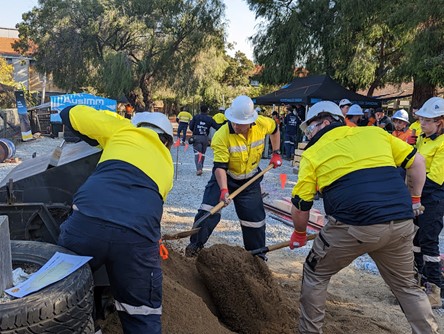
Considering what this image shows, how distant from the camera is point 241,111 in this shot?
455cm

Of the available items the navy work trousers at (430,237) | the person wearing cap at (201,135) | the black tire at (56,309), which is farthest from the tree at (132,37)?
the black tire at (56,309)

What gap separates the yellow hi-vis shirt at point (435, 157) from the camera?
4.18 m

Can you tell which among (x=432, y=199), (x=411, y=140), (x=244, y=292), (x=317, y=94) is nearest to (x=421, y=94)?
(x=317, y=94)

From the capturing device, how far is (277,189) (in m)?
9.68

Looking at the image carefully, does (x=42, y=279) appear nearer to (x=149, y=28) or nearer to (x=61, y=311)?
(x=61, y=311)

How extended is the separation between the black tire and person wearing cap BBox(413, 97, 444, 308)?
3.29 metres

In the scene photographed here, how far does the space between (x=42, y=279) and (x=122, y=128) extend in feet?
3.56

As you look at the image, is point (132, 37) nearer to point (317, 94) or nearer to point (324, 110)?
point (317, 94)

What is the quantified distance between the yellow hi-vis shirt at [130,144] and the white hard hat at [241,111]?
1.79 meters

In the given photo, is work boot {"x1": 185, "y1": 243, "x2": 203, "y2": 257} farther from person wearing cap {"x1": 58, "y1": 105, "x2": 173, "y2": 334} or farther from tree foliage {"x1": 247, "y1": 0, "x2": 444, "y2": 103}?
tree foliage {"x1": 247, "y1": 0, "x2": 444, "y2": 103}

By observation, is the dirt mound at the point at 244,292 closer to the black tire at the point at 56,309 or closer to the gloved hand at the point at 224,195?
the gloved hand at the point at 224,195

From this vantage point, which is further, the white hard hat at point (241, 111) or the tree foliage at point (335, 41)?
the tree foliage at point (335, 41)

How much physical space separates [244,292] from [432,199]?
2025 millimetres

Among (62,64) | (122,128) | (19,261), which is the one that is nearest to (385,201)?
(122,128)
